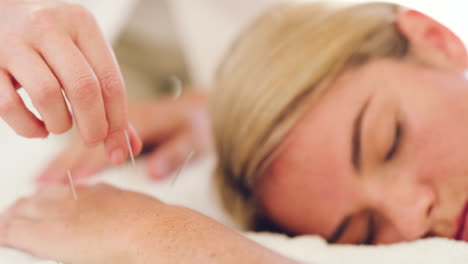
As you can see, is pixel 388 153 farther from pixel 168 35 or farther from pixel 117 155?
pixel 168 35

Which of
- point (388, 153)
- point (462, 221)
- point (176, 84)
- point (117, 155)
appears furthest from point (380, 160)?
point (176, 84)

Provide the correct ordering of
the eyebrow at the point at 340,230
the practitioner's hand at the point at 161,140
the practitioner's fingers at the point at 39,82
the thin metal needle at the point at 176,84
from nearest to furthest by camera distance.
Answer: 1. the practitioner's fingers at the point at 39,82
2. the eyebrow at the point at 340,230
3. the practitioner's hand at the point at 161,140
4. the thin metal needle at the point at 176,84

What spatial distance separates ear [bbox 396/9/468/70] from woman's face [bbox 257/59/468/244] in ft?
0.07

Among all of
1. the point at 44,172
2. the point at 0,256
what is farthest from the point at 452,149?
the point at 44,172

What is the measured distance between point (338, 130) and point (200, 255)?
1.14 feet

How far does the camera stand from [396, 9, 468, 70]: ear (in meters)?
0.72

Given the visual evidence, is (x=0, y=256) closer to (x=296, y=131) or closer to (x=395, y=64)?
(x=296, y=131)

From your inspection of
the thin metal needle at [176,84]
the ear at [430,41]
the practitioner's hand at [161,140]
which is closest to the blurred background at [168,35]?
the thin metal needle at [176,84]

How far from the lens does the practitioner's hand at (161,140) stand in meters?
1.07

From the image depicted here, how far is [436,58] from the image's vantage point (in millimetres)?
781

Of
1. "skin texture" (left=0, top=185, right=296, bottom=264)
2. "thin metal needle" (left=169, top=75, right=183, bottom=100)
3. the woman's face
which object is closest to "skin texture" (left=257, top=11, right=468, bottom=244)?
the woman's face

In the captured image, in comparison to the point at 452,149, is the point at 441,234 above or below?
below

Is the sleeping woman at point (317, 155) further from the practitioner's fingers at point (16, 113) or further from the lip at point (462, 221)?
the practitioner's fingers at point (16, 113)

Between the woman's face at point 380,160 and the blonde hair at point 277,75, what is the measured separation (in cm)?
3
